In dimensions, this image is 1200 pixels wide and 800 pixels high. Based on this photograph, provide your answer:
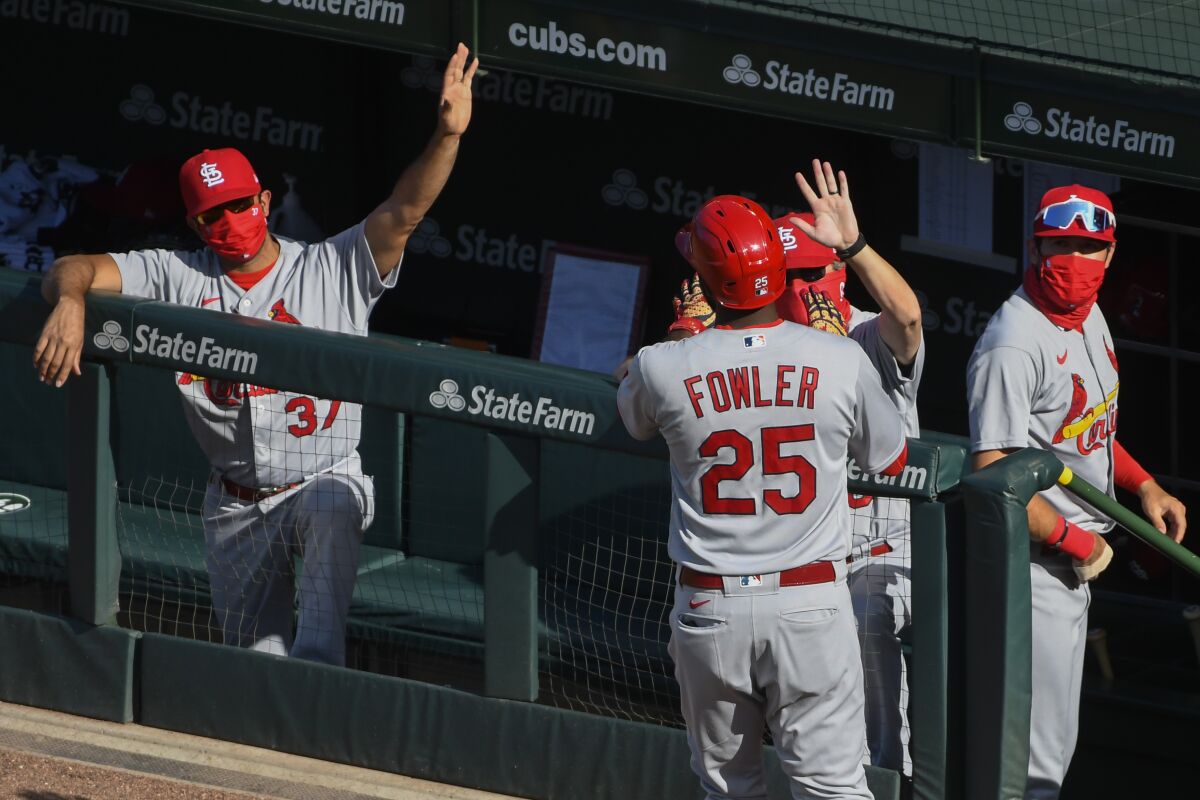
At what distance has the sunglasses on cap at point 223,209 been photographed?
4.31 m

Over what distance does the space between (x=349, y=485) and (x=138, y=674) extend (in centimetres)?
69

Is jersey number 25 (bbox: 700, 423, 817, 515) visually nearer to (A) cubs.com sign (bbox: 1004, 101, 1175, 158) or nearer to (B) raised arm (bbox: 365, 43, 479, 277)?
(B) raised arm (bbox: 365, 43, 479, 277)

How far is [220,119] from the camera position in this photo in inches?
259

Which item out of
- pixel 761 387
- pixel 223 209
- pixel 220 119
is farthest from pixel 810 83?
pixel 220 119

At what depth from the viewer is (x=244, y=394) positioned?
4.32 metres

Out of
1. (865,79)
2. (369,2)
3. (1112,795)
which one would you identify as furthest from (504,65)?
(1112,795)

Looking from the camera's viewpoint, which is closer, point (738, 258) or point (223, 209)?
point (738, 258)

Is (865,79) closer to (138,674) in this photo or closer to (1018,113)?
(1018,113)

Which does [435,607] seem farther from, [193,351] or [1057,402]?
[1057,402]

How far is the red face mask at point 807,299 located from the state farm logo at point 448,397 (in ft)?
2.53

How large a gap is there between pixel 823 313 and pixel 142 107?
11.8ft

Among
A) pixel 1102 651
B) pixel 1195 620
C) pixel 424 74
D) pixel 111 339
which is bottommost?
pixel 1102 651

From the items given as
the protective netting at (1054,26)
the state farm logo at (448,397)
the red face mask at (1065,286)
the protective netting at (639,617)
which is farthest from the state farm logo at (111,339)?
the red face mask at (1065,286)

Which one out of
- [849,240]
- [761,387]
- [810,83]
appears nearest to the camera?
[761,387]
